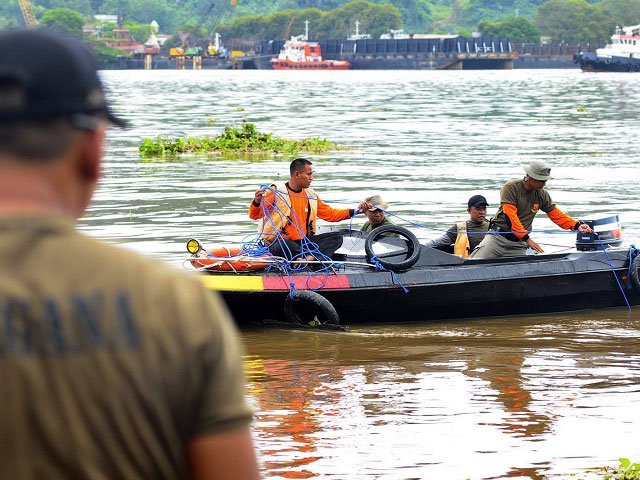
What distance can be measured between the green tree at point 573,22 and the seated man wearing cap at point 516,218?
559 ft

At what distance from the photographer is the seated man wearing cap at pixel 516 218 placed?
42.3 feet

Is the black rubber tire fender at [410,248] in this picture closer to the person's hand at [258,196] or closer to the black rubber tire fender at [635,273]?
the person's hand at [258,196]

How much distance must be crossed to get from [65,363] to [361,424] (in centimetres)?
656

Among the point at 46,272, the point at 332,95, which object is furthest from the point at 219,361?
the point at 332,95

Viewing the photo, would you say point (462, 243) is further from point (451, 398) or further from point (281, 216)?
point (451, 398)

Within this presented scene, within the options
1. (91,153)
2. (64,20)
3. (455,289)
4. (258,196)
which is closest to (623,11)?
(64,20)

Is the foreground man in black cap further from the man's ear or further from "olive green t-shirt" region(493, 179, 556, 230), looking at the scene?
"olive green t-shirt" region(493, 179, 556, 230)

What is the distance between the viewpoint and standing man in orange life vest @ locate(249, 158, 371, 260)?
40.1ft

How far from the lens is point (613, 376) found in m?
10.0

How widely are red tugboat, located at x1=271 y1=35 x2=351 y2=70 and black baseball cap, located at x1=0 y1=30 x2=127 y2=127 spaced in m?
164

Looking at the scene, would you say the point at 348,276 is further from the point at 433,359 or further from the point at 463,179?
the point at 463,179

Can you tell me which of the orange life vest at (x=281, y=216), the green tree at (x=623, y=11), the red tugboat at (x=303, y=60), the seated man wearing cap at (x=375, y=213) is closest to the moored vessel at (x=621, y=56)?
the red tugboat at (x=303, y=60)

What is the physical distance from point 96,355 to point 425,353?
9.26m

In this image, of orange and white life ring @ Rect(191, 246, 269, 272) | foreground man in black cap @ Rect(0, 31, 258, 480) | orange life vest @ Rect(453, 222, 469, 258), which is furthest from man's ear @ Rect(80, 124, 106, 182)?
orange life vest @ Rect(453, 222, 469, 258)
